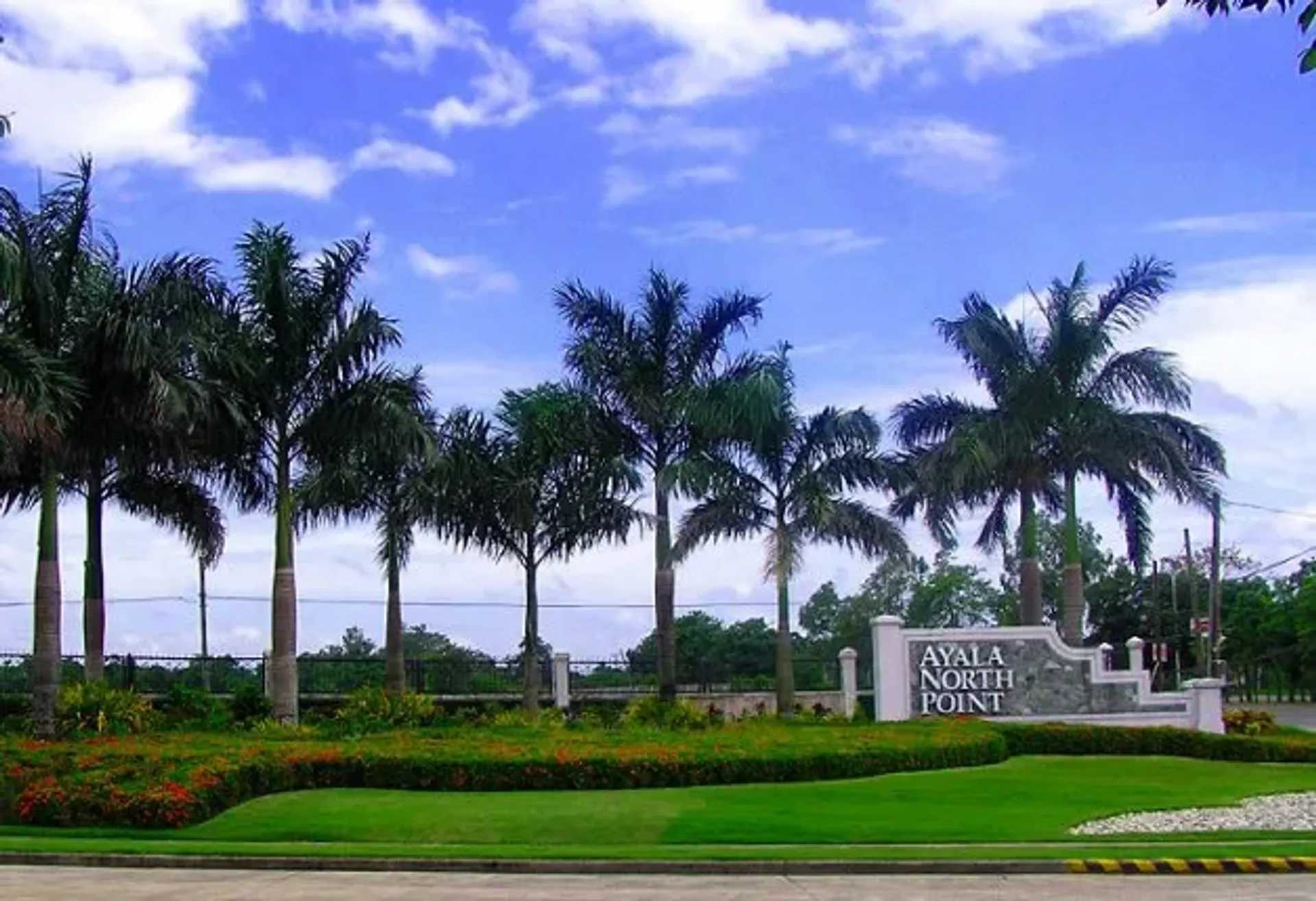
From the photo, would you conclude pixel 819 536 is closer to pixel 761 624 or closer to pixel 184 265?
pixel 184 265

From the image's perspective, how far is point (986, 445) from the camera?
34.5m

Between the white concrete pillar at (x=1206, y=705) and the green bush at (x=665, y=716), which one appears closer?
the green bush at (x=665, y=716)

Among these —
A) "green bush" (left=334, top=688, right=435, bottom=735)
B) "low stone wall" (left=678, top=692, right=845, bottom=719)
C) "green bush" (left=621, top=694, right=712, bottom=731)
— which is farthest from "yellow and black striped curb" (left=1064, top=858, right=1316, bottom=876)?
"low stone wall" (left=678, top=692, right=845, bottom=719)

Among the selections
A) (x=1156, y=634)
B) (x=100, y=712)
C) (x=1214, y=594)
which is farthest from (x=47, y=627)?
(x=1156, y=634)

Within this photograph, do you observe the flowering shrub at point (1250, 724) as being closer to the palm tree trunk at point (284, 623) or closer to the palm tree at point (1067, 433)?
the palm tree at point (1067, 433)

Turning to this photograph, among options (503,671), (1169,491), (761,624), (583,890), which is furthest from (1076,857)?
(761,624)

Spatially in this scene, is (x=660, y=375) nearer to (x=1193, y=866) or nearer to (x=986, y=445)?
(x=986, y=445)

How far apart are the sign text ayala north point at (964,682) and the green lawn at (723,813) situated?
31.5 ft

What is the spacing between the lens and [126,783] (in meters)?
19.9

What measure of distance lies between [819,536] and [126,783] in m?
17.2

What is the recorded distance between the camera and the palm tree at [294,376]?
29.4 metres

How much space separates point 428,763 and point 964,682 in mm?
15198

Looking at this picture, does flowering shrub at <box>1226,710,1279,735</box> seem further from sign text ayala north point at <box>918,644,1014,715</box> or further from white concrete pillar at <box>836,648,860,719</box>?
white concrete pillar at <box>836,648,860,719</box>

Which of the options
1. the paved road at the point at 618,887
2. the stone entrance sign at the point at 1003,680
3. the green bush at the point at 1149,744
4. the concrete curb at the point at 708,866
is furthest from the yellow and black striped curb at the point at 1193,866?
the stone entrance sign at the point at 1003,680
